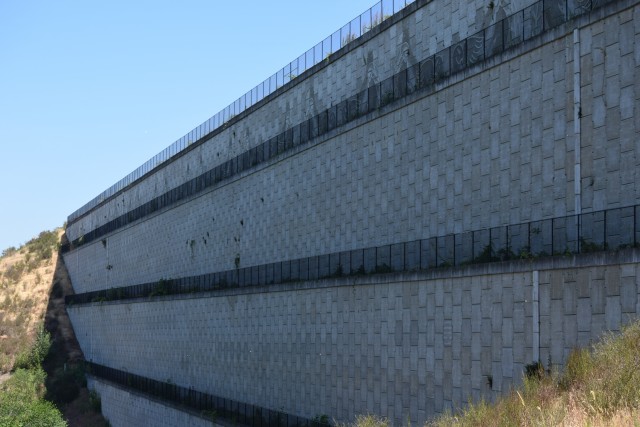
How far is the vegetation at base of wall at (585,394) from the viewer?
1541 cm

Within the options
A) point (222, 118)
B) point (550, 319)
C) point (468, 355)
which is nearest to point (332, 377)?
point (468, 355)

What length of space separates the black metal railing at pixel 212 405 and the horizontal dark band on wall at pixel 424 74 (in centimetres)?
1153

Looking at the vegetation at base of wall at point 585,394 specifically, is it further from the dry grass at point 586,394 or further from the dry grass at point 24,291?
the dry grass at point 24,291

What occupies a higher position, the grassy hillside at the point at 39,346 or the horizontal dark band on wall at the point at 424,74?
the horizontal dark band on wall at the point at 424,74

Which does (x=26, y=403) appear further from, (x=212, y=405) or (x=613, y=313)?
(x=613, y=313)

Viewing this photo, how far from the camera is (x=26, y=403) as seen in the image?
201 feet

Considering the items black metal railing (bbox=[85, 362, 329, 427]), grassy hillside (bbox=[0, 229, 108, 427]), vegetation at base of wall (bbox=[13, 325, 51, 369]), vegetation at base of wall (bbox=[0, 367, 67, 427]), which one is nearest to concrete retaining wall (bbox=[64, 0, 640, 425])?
black metal railing (bbox=[85, 362, 329, 427])

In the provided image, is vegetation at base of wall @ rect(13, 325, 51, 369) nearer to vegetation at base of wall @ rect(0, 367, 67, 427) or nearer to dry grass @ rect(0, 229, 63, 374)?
dry grass @ rect(0, 229, 63, 374)

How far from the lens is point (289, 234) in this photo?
38.7m

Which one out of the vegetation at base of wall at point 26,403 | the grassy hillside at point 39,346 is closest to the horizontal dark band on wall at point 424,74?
the vegetation at base of wall at point 26,403

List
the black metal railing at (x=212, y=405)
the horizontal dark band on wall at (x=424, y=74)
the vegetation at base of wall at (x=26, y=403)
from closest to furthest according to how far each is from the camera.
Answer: the horizontal dark band on wall at (x=424, y=74), the black metal railing at (x=212, y=405), the vegetation at base of wall at (x=26, y=403)

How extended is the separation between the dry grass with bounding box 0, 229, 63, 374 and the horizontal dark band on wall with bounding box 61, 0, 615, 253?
41.5m

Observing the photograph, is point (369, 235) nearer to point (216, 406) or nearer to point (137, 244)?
point (216, 406)

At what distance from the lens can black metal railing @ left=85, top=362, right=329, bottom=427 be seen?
1453 inches
